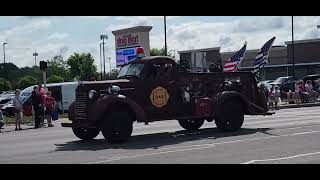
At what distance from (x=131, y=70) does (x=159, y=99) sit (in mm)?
1245

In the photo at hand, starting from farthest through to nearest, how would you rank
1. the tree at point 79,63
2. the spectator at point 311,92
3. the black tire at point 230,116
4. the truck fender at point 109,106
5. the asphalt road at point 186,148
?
the tree at point 79,63
the spectator at point 311,92
the black tire at point 230,116
the truck fender at point 109,106
the asphalt road at point 186,148

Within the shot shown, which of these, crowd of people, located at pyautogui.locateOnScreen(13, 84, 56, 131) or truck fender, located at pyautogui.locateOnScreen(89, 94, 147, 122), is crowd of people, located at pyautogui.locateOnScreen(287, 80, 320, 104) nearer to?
crowd of people, located at pyautogui.locateOnScreen(13, 84, 56, 131)

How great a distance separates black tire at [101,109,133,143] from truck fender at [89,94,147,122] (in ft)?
0.55

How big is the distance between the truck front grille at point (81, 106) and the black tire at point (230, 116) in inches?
159

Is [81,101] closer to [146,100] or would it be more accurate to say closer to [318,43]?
[146,100]

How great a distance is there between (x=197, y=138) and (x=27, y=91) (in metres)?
24.4

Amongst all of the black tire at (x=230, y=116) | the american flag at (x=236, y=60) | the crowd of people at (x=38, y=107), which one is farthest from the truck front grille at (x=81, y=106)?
the crowd of people at (x=38, y=107)

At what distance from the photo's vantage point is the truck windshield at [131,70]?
1470cm

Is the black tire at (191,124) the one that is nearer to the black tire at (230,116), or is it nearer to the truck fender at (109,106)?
the black tire at (230,116)

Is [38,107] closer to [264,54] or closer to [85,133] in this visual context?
[85,133]

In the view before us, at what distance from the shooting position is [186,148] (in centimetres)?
1180

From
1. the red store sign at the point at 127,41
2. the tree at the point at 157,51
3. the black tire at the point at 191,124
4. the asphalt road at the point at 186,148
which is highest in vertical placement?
the tree at the point at 157,51
